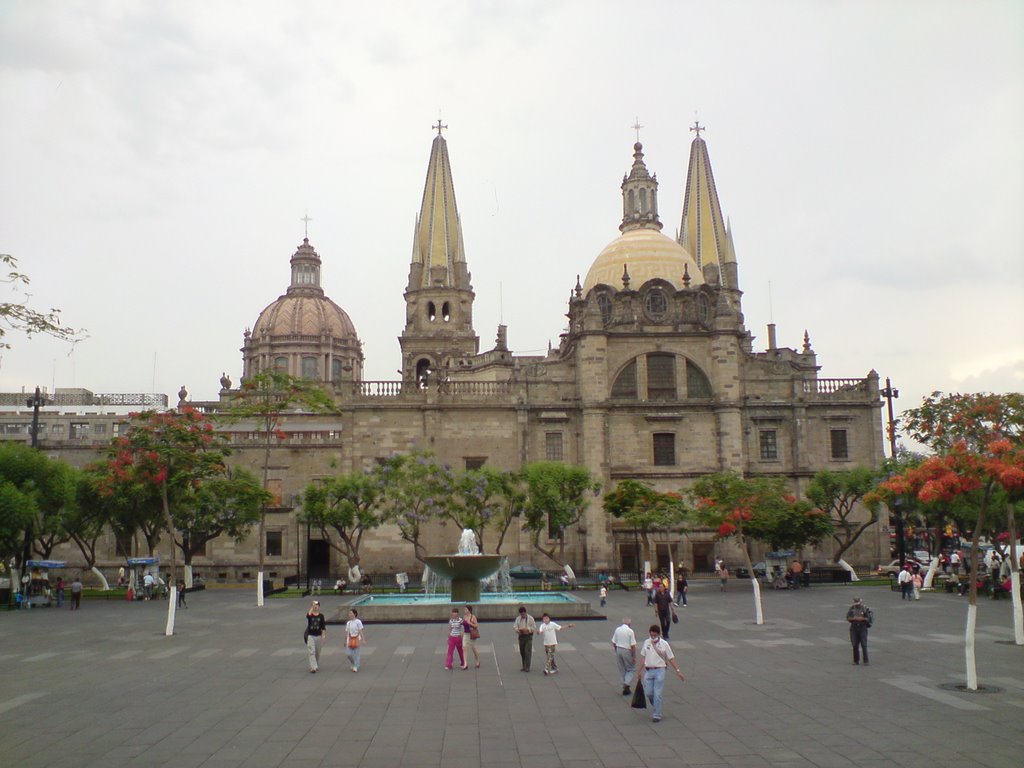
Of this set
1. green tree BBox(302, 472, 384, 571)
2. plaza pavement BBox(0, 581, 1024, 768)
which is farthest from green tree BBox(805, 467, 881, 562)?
green tree BBox(302, 472, 384, 571)

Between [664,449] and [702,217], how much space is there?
2230 centimetres

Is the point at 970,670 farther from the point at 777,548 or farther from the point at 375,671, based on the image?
the point at 777,548

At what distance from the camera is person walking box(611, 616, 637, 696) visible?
14.2 meters

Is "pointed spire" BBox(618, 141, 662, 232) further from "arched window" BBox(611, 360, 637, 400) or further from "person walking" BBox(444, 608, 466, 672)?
"person walking" BBox(444, 608, 466, 672)

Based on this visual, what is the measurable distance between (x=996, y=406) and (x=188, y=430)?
19830 millimetres

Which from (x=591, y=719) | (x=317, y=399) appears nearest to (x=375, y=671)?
(x=591, y=719)

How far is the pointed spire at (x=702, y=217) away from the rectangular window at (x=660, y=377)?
52.2ft

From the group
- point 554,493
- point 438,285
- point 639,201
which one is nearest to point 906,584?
point 554,493

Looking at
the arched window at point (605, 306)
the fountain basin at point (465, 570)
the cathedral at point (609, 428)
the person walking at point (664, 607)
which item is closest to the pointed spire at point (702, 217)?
the cathedral at point (609, 428)

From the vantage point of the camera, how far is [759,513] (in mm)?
38594

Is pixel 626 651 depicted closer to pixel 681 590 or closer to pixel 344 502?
pixel 681 590

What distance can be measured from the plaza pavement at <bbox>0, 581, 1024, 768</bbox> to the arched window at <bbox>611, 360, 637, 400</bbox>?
24.1 m

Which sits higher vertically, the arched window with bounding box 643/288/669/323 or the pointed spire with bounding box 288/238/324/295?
the pointed spire with bounding box 288/238/324/295

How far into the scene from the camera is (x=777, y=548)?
4116cm
